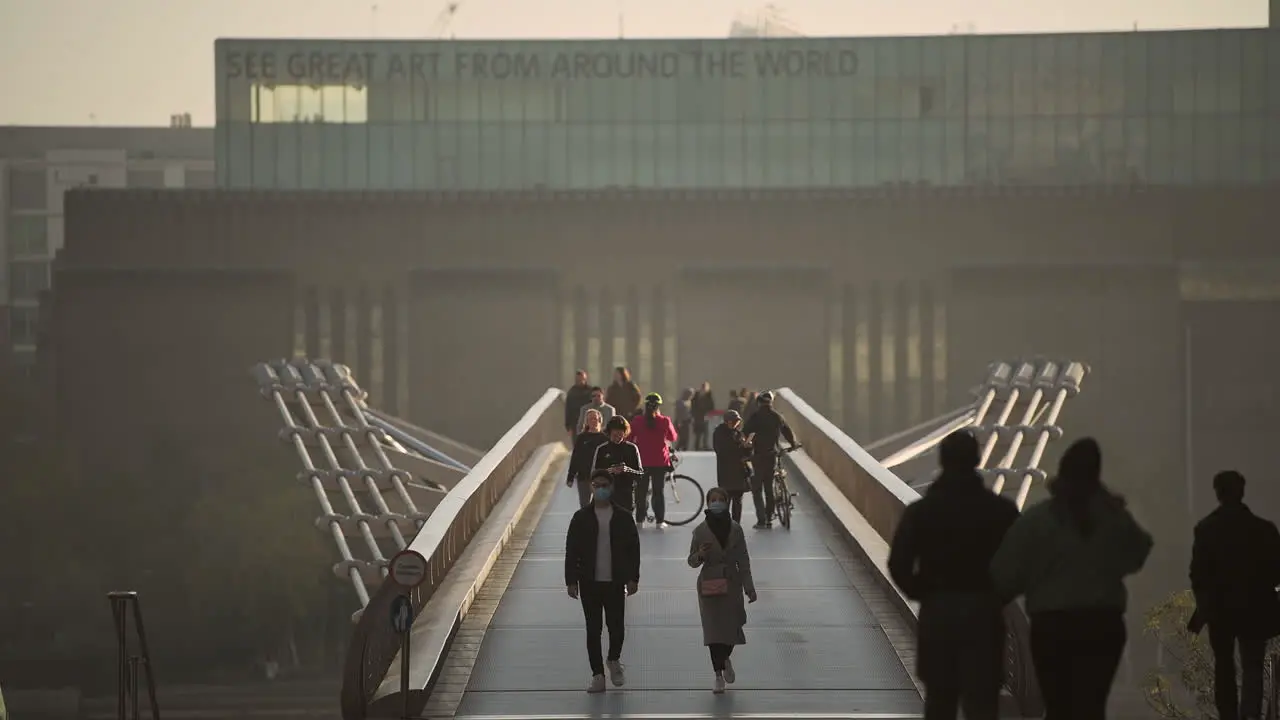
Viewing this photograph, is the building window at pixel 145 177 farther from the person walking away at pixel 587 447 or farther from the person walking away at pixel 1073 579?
the person walking away at pixel 1073 579

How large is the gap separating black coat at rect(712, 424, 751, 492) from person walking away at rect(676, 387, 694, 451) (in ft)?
67.6

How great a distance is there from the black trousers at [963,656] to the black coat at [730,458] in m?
12.3

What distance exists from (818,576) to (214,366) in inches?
2510

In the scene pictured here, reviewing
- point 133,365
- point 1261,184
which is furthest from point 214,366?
point 1261,184

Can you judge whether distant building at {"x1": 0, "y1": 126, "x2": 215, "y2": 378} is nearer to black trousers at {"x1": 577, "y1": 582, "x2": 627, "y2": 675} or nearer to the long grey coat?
black trousers at {"x1": 577, "y1": 582, "x2": 627, "y2": 675}

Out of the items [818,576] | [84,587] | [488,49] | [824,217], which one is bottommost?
[84,587]

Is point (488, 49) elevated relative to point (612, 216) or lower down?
elevated

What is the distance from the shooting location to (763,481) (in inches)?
984

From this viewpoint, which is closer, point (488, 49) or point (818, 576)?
point (818, 576)

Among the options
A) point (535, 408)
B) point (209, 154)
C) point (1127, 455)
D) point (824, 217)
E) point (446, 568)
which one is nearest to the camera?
point (446, 568)

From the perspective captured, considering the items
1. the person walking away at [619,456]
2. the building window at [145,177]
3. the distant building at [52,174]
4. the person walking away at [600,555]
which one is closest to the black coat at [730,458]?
the person walking away at [619,456]

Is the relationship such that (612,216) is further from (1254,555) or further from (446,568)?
(1254,555)

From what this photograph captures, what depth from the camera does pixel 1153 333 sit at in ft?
272

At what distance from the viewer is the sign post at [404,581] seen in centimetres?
1413
